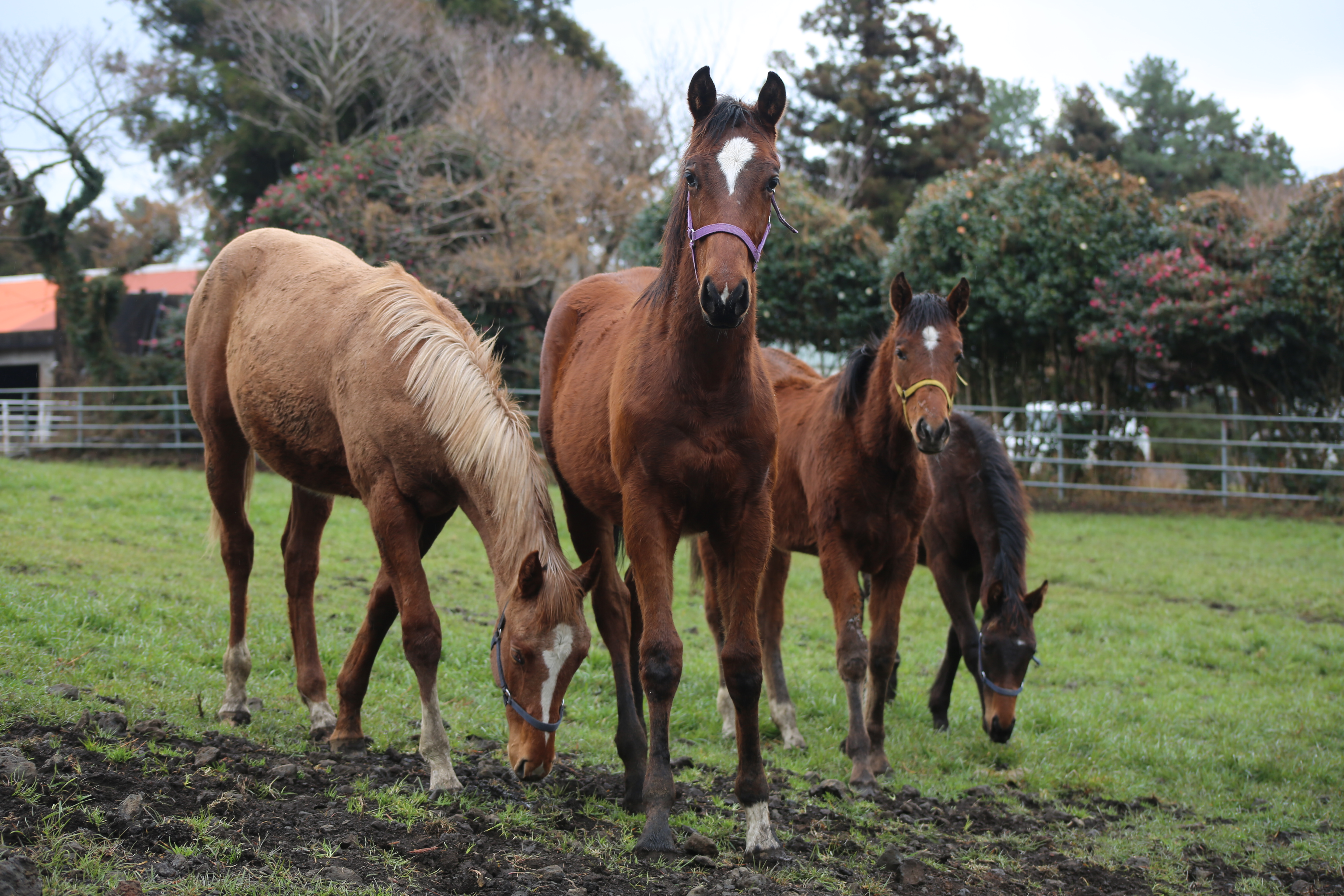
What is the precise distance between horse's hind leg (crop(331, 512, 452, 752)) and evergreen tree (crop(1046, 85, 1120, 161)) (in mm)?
35481

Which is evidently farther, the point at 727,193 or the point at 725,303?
the point at 727,193

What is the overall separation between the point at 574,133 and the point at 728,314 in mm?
18757

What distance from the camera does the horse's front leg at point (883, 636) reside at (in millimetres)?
4926

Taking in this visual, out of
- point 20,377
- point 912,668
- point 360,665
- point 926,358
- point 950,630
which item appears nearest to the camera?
point 360,665

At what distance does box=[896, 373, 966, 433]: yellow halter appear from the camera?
15.3ft

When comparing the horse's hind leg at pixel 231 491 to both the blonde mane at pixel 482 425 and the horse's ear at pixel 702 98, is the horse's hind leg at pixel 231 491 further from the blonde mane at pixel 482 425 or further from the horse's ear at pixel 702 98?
the horse's ear at pixel 702 98

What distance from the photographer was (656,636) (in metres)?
3.20

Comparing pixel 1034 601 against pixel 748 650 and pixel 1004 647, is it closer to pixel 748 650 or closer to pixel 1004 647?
pixel 1004 647

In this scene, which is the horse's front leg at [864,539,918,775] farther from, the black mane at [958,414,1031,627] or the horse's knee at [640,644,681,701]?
the horse's knee at [640,644,681,701]

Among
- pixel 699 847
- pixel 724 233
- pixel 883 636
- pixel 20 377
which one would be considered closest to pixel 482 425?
pixel 724 233

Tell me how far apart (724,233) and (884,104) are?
29.0m

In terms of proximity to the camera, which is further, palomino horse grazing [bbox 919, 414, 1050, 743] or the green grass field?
palomino horse grazing [bbox 919, 414, 1050, 743]

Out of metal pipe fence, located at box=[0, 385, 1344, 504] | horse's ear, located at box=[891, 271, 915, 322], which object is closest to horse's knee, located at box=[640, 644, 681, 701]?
horse's ear, located at box=[891, 271, 915, 322]

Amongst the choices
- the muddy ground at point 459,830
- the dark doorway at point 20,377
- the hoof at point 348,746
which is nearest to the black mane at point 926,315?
the muddy ground at point 459,830
